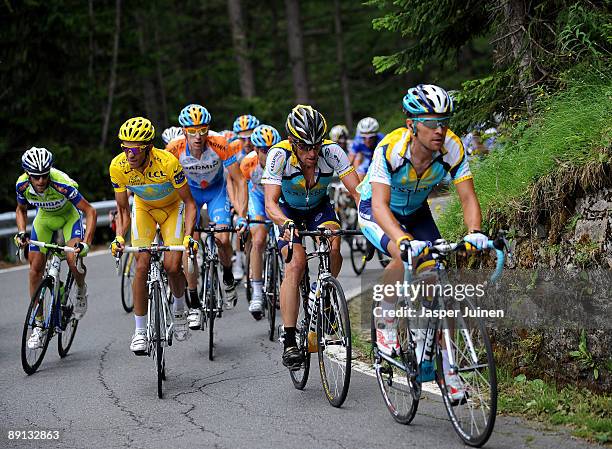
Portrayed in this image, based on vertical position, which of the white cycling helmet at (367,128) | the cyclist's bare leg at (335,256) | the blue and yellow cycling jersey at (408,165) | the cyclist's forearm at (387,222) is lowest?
the cyclist's bare leg at (335,256)

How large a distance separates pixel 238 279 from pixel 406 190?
7049 mm

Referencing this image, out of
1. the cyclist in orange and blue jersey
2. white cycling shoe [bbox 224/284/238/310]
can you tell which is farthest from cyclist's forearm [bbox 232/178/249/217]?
white cycling shoe [bbox 224/284/238/310]

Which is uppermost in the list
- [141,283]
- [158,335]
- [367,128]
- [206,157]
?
[367,128]

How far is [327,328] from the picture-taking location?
24.3ft

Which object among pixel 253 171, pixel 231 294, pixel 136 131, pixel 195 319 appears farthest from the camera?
pixel 253 171

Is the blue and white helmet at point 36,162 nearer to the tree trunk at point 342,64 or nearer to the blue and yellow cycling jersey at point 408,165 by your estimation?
the blue and yellow cycling jersey at point 408,165

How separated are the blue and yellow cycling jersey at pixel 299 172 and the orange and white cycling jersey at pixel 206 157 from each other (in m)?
2.89

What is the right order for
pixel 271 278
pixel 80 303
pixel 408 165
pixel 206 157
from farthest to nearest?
pixel 206 157
pixel 271 278
pixel 80 303
pixel 408 165

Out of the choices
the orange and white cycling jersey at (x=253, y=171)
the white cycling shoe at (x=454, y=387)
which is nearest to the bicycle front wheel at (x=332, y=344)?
the white cycling shoe at (x=454, y=387)

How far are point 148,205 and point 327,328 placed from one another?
2977 mm

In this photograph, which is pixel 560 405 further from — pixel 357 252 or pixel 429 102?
pixel 357 252

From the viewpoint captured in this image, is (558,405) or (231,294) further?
(231,294)

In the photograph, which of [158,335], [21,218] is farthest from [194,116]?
[158,335]

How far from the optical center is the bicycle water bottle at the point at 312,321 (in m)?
7.57
